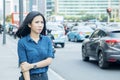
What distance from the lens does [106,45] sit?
14.4 metres

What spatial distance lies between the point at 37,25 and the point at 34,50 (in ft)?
0.89

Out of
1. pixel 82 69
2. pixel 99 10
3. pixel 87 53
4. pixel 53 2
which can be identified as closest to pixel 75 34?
pixel 87 53

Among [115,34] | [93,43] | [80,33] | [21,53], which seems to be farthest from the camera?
[80,33]

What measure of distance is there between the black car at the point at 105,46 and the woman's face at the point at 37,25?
31.4 feet

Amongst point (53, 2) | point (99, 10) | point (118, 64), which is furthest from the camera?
point (99, 10)

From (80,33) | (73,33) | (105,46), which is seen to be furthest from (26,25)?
(73,33)

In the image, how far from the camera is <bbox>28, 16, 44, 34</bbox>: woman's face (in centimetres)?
477

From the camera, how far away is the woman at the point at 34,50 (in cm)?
475

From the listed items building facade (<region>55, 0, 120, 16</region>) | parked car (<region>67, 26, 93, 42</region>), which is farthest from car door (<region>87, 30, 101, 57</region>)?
building facade (<region>55, 0, 120, 16</region>)

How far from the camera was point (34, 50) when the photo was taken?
4.74 meters

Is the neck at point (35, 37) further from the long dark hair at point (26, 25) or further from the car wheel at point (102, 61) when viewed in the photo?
the car wheel at point (102, 61)

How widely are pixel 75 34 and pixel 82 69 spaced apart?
20.8 m

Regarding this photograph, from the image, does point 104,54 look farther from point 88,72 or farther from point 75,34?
point 75,34

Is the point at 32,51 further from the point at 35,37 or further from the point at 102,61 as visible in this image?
the point at 102,61
